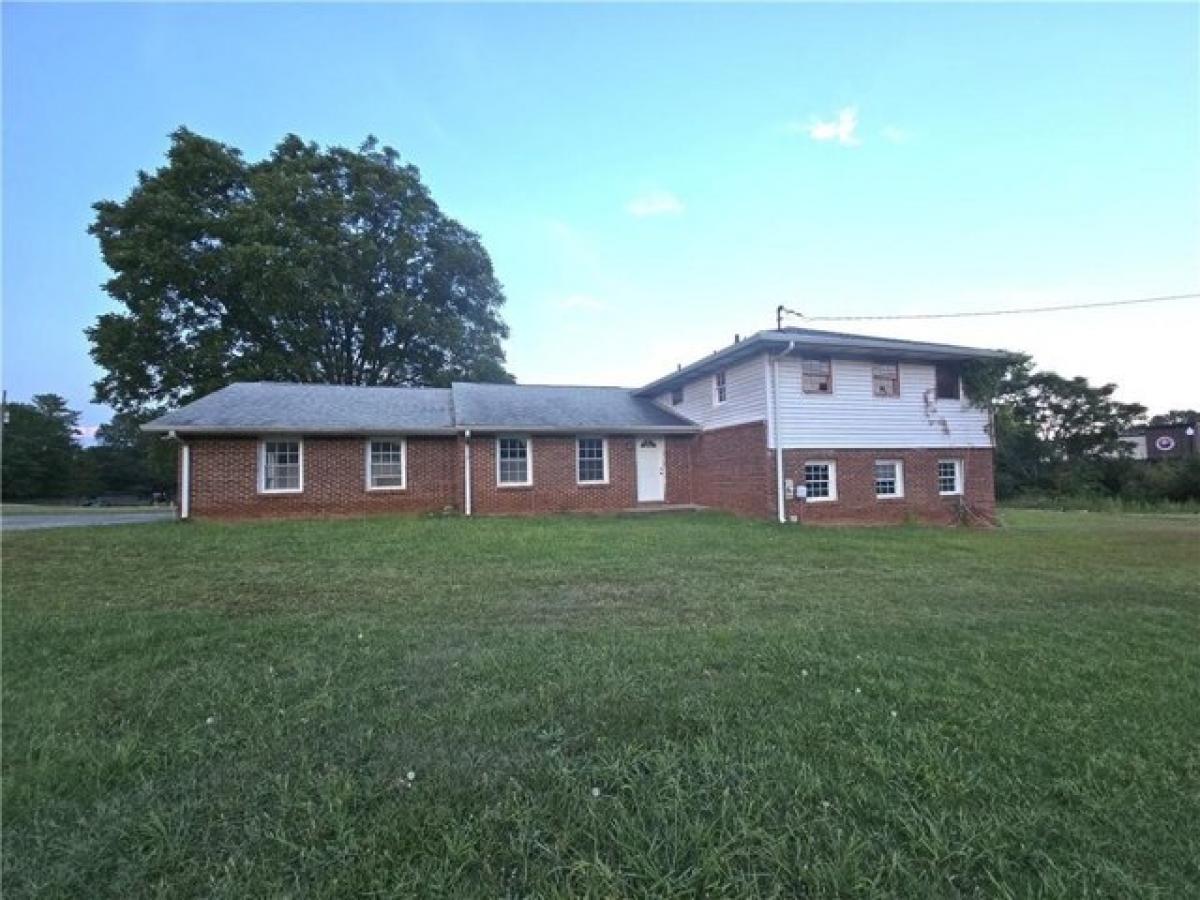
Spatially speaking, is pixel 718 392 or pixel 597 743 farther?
pixel 718 392

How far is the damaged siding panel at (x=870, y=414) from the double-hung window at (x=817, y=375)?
0.13 m

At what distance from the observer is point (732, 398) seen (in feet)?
53.8

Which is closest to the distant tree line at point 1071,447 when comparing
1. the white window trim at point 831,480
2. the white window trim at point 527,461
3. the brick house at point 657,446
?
the brick house at point 657,446

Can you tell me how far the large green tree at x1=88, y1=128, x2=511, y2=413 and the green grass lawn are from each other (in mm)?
21879

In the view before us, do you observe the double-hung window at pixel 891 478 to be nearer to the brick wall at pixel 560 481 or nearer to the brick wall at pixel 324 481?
the brick wall at pixel 560 481

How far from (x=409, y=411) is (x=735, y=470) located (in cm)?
920

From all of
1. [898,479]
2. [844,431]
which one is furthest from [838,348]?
[898,479]

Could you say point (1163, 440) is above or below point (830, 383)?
below

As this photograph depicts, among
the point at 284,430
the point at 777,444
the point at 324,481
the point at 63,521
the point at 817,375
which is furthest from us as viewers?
the point at 63,521

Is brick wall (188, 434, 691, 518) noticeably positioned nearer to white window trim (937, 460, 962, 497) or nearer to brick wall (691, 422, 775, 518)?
brick wall (691, 422, 775, 518)

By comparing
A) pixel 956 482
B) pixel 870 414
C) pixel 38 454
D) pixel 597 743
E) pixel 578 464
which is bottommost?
pixel 597 743

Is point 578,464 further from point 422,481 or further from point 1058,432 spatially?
point 1058,432

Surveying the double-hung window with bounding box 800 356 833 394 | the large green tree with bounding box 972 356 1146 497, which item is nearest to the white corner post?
the double-hung window with bounding box 800 356 833 394

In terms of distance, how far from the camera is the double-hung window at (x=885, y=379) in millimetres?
15914
